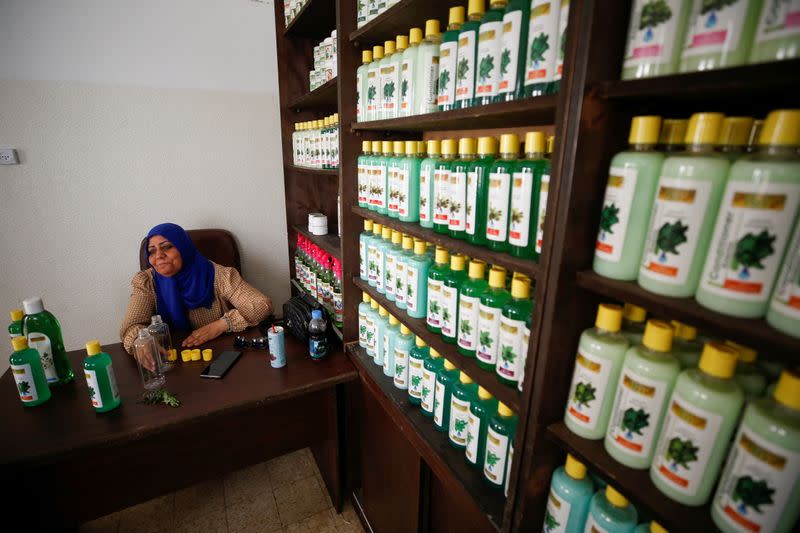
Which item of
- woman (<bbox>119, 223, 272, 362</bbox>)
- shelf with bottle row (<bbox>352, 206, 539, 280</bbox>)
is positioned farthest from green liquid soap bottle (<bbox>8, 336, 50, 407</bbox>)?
shelf with bottle row (<bbox>352, 206, 539, 280</bbox>)

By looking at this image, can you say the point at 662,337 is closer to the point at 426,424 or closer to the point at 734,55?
the point at 734,55

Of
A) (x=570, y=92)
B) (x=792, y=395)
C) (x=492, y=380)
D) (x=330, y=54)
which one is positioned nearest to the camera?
(x=792, y=395)

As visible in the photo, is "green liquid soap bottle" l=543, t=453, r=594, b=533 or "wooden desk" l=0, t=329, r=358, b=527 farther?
"wooden desk" l=0, t=329, r=358, b=527

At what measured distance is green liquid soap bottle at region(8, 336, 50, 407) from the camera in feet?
4.01

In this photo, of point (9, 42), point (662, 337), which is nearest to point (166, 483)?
point (662, 337)

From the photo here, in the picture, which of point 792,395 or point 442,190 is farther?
point 442,190

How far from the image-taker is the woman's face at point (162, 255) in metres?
1.91

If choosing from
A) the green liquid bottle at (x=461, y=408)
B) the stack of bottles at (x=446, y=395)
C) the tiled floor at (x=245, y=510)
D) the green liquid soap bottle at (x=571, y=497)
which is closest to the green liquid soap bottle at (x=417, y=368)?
the stack of bottles at (x=446, y=395)

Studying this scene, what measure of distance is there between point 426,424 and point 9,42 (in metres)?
2.89

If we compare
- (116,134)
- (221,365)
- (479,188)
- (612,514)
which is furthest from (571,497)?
(116,134)

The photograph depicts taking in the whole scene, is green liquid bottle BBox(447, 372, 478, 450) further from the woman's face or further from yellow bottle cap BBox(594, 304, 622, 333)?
the woman's face

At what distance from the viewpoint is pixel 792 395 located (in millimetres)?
489

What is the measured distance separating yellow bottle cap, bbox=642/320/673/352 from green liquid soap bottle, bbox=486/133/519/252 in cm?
33

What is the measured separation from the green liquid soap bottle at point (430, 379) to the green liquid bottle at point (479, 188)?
17.7 inches
